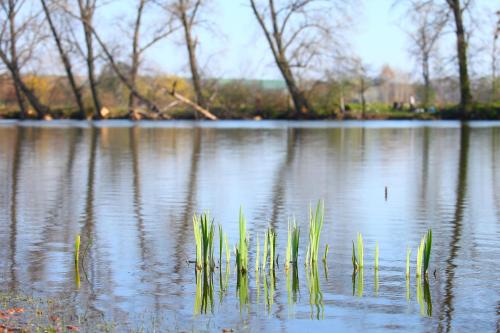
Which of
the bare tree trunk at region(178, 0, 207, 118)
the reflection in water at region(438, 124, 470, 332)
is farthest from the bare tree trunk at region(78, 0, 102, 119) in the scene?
the reflection in water at region(438, 124, 470, 332)

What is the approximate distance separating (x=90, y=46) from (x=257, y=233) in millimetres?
53979

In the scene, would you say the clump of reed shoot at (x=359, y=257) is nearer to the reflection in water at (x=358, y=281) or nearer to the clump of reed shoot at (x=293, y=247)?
the reflection in water at (x=358, y=281)

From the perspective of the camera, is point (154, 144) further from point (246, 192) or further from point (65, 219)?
point (65, 219)

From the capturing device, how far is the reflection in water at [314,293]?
25.3ft

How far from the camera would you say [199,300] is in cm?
806

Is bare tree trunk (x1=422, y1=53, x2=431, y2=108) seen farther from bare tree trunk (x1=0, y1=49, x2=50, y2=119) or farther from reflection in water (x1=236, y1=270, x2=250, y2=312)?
reflection in water (x1=236, y1=270, x2=250, y2=312)

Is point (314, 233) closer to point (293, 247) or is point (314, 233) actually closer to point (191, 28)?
point (293, 247)

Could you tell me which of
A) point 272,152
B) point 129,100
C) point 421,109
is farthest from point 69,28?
point 272,152

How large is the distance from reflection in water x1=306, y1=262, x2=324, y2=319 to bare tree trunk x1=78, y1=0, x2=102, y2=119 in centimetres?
5256

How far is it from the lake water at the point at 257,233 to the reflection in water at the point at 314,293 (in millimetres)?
16

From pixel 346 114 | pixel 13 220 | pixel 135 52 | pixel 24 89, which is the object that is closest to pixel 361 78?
pixel 346 114

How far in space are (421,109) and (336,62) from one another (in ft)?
31.3

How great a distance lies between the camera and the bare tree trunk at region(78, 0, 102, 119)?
61125 millimetres

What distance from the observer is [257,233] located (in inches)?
452
